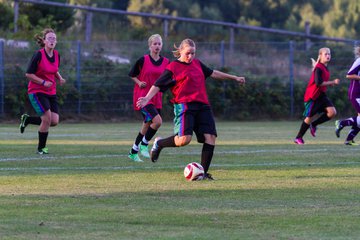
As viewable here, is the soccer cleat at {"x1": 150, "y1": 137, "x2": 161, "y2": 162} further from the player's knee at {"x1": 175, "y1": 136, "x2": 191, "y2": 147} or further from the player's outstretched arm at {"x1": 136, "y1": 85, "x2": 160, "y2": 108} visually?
the player's outstretched arm at {"x1": 136, "y1": 85, "x2": 160, "y2": 108}

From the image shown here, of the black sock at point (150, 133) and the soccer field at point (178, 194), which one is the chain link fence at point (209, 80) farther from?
the black sock at point (150, 133)

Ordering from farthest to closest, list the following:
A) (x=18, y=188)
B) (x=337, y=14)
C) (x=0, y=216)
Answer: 1. (x=337, y=14)
2. (x=18, y=188)
3. (x=0, y=216)

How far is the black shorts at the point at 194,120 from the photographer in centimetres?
1158

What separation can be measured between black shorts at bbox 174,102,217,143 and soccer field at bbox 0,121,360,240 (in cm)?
56

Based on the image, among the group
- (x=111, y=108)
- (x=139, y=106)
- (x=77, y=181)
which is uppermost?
(x=139, y=106)

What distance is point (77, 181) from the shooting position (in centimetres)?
1114

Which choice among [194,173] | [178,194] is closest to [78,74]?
[194,173]

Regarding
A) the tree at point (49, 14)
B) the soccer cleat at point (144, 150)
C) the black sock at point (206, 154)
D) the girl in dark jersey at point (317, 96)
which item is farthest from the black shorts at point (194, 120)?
the tree at point (49, 14)

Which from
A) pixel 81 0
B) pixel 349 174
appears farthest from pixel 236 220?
pixel 81 0

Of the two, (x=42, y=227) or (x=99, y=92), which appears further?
(x=99, y=92)

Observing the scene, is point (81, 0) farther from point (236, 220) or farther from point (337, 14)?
point (236, 220)

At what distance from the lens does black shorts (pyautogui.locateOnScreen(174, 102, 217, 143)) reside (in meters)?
11.6

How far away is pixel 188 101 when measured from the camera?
11.7m

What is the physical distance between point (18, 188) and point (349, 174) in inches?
161
